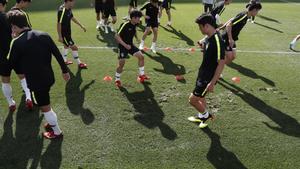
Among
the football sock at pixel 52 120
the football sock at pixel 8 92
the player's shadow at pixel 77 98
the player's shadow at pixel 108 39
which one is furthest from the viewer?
the player's shadow at pixel 108 39

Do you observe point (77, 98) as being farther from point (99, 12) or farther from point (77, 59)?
point (99, 12)

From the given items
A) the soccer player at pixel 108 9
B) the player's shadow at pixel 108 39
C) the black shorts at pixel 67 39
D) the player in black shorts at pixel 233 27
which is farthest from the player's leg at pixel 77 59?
the player in black shorts at pixel 233 27

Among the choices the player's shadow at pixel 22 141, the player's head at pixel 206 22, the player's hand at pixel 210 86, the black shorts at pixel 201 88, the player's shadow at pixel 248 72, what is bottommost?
the player's shadow at pixel 22 141

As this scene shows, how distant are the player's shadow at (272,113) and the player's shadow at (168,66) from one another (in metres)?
1.52

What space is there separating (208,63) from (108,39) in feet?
24.6

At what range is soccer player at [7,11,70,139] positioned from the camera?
18.2 feet

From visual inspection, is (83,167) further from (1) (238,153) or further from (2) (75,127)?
(1) (238,153)

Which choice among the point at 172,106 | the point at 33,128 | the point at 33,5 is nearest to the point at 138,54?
the point at 172,106

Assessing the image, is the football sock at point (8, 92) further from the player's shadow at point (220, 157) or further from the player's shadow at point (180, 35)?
the player's shadow at point (180, 35)

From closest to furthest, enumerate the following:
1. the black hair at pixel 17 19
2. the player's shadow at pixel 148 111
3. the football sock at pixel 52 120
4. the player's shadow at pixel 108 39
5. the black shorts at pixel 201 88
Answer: the black hair at pixel 17 19
the football sock at pixel 52 120
the black shorts at pixel 201 88
the player's shadow at pixel 148 111
the player's shadow at pixel 108 39

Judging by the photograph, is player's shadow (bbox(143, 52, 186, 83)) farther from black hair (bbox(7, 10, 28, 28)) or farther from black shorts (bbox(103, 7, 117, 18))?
black hair (bbox(7, 10, 28, 28))

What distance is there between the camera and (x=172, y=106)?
814 centimetres

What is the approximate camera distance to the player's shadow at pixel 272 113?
7.24 meters

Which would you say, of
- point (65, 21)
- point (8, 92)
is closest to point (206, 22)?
point (8, 92)
